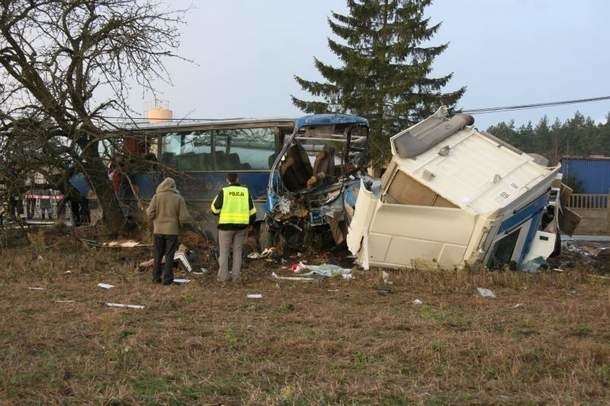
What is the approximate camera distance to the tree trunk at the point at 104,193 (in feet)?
42.9

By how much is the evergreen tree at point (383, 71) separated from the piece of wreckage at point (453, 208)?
21957 mm

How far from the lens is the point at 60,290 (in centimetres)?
905

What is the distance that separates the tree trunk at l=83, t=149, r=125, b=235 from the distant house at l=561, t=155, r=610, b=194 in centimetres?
3002

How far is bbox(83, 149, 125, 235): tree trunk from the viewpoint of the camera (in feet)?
42.9

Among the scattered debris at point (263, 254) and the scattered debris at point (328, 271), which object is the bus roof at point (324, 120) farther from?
the scattered debris at point (328, 271)

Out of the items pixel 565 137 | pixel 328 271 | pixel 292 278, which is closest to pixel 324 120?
pixel 328 271

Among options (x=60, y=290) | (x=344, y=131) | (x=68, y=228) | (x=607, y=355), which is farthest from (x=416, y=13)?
(x=607, y=355)

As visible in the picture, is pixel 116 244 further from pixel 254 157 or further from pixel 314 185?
pixel 314 185

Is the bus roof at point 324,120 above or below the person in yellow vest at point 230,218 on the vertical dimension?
above

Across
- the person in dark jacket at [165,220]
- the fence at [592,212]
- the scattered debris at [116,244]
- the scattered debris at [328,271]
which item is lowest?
the fence at [592,212]

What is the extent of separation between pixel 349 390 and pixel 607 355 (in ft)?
7.34

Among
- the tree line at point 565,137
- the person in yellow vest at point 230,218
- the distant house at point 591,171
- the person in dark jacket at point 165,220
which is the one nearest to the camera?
the person in dark jacket at point 165,220

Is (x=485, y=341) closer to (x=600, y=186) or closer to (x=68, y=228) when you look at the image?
(x=68, y=228)

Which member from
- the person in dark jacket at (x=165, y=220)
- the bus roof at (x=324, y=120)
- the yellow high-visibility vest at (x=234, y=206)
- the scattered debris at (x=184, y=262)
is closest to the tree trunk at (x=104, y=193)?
the scattered debris at (x=184, y=262)
